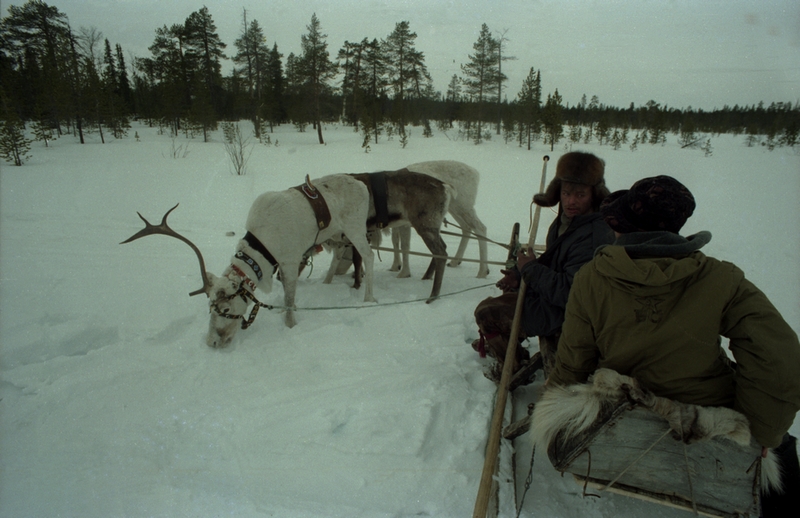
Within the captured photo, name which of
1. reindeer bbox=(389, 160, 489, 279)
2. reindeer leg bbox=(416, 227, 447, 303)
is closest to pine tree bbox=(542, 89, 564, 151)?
reindeer bbox=(389, 160, 489, 279)

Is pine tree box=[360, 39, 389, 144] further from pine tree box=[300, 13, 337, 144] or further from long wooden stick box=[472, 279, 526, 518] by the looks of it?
long wooden stick box=[472, 279, 526, 518]

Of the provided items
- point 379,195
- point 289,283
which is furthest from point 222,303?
point 379,195

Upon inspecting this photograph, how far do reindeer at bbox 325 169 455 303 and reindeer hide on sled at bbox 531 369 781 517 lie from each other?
3.33m

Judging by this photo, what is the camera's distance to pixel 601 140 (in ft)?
89.6

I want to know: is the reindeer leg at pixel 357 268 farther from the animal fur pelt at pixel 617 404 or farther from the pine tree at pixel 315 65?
the pine tree at pixel 315 65

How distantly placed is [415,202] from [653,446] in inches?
156

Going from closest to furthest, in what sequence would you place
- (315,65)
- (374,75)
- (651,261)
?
(651,261)
(315,65)
(374,75)

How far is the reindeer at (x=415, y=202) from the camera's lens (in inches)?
204

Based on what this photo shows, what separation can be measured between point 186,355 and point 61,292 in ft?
8.07

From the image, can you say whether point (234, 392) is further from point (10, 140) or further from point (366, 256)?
point (10, 140)

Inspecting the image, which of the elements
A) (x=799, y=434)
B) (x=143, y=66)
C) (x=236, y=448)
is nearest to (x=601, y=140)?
(x=799, y=434)

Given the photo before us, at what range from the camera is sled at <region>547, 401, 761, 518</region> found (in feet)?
5.48

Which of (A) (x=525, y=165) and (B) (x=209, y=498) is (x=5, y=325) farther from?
(A) (x=525, y=165)

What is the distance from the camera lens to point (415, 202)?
5238mm
